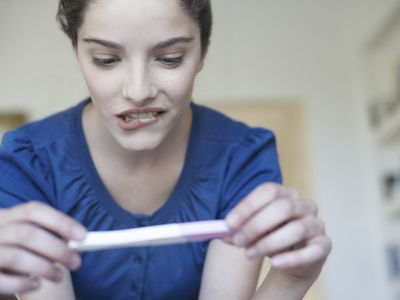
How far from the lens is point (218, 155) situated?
904 mm

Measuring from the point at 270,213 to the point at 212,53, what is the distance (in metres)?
3.27

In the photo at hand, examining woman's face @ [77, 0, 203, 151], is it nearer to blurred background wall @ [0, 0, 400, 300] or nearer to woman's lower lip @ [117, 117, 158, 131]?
woman's lower lip @ [117, 117, 158, 131]

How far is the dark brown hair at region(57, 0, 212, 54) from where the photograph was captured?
2.47ft

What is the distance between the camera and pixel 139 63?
2.32 feet

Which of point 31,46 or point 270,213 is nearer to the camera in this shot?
point 270,213

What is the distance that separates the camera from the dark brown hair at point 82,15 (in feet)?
2.47

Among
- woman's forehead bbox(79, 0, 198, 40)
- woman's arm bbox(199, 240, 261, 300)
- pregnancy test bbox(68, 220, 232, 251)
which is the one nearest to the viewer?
pregnancy test bbox(68, 220, 232, 251)

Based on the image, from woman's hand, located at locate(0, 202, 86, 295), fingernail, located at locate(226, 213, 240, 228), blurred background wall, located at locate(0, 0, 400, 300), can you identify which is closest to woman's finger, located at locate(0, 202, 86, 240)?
woman's hand, located at locate(0, 202, 86, 295)

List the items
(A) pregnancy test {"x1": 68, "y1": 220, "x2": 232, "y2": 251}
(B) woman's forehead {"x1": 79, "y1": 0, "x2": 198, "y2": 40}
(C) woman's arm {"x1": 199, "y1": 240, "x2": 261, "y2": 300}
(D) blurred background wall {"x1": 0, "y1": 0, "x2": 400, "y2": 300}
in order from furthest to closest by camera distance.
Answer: (D) blurred background wall {"x1": 0, "y1": 0, "x2": 400, "y2": 300}, (C) woman's arm {"x1": 199, "y1": 240, "x2": 261, "y2": 300}, (B) woman's forehead {"x1": 79, "y1": 0, "x2": 198, "y2": 40}, (A) pregnancy test {"x1": 68, "y1": 220, "x2": 232, "y2": 251}

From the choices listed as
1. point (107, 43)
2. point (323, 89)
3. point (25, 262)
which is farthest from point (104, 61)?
point (323, 89)

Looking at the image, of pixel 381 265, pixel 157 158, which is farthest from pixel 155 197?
pixel 381 265

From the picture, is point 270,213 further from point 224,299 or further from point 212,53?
point 212,53

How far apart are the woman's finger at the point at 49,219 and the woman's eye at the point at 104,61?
0.79 feet

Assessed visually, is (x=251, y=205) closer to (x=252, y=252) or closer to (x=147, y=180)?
(x=252, y=252)
